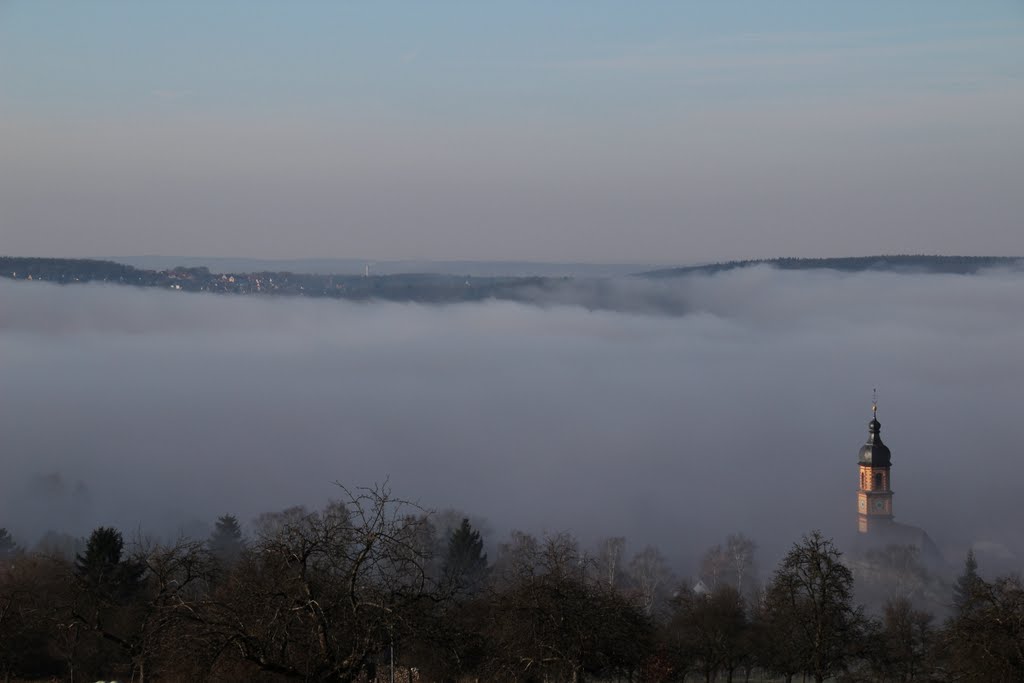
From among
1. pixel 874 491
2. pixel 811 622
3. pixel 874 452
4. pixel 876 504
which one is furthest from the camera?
pixel 876 504

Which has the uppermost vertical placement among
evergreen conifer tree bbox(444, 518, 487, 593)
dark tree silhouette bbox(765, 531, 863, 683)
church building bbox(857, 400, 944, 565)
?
dark tree silhouette bbox(765, 531, 863, 683)

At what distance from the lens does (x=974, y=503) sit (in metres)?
200

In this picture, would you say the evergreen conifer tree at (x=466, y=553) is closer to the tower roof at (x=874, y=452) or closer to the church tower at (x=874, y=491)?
the tower roof at (x=874, y=452)

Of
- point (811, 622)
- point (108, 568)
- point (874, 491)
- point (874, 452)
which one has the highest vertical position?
point (108, 568)

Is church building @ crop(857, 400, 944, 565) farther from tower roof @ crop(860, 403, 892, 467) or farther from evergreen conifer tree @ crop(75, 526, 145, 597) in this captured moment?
evergreen conifer tree @ crop(75, 526, 145, 597)

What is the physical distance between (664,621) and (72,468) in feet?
441

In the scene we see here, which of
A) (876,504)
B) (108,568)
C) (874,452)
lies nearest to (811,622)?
(108,568)

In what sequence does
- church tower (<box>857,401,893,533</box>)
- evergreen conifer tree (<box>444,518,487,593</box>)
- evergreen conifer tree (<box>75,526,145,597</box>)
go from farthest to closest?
church tower (<box>857,401,893,533</box>)
evergreen conifer tree (<box>444,518,487,593</box>)
evergreen conifer tree (<box>75,526,145,597</box>)

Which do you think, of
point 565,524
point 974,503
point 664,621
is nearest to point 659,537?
point 565,524

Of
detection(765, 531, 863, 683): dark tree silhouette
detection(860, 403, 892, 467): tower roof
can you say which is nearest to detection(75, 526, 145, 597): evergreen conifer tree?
detection(765, 531, 863, 683): dark tree silhouette

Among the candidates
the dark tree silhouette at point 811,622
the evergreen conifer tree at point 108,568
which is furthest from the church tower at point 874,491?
the evergreen conifer tree at point 108,568

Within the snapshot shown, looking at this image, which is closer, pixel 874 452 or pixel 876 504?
pixel 874 452

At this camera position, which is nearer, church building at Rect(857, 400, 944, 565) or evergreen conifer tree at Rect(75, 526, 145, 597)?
evergreen conifer tree at Rect(75, 526, 145, 597)

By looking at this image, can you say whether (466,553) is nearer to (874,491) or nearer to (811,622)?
(811,622)
